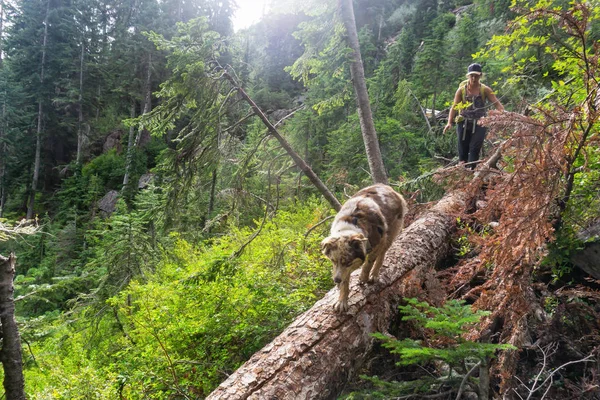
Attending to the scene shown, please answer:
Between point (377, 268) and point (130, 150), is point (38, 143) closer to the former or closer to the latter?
point (130, 150)

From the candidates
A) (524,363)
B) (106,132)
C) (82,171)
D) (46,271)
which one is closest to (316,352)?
(524,363)

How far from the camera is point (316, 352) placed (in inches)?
120

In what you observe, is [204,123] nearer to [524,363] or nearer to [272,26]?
[524,363]

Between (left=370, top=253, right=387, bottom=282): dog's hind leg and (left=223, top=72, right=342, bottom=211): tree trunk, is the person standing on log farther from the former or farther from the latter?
(left=370, top=253, right=387, bottom=282): dog's hind leg

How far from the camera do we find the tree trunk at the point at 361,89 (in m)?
7.82

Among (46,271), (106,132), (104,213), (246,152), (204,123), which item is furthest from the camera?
(106,132)

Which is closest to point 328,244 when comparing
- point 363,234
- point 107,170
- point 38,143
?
point 363,234

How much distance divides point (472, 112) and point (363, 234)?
440 cm

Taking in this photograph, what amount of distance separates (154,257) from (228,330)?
5276 millimetres

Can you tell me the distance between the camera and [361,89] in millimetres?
8031

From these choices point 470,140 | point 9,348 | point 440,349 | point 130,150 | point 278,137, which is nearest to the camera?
point 440,349

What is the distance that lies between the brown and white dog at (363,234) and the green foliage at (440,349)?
2.13ft

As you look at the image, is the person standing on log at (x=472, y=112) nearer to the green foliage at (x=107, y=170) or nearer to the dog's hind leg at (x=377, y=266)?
the dog's hind leg at (x=377, y=266)

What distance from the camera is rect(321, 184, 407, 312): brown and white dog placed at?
3.24 m
